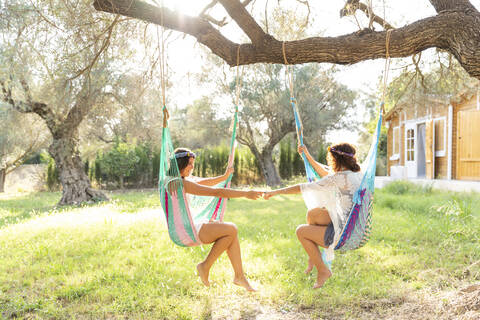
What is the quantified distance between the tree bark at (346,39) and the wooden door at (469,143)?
5984 millimetres

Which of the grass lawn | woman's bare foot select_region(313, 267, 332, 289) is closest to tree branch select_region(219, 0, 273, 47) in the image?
woman's bare foot select_region(313, 267, 332, 289)

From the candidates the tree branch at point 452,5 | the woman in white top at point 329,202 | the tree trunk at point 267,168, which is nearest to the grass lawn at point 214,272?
the woman in white top at point 329,202

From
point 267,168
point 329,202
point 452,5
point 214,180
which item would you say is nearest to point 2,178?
point 267,168

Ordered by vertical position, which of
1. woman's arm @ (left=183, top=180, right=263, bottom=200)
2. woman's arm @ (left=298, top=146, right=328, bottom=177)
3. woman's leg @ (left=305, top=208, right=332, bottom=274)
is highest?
woman's arm @ (left=298, top=146, right=328, bottom=177)

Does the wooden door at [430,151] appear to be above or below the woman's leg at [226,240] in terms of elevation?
above

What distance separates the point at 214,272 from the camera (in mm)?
3135

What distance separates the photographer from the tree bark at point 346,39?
87.1 inches

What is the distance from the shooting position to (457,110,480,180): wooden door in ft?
24.2

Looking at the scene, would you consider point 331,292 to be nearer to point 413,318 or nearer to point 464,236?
point 413,318

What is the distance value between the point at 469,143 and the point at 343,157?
655cm

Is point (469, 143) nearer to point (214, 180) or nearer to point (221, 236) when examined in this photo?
point (214, 180)

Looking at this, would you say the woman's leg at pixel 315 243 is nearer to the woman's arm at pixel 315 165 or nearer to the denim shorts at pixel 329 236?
the denim shorts at pixel 329 236

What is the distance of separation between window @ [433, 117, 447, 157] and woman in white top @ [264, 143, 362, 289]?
289 inches

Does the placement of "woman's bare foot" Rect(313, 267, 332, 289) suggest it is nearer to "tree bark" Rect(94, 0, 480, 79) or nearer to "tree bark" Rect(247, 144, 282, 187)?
"tree bark" Rect(94, 0, 480, 79)
